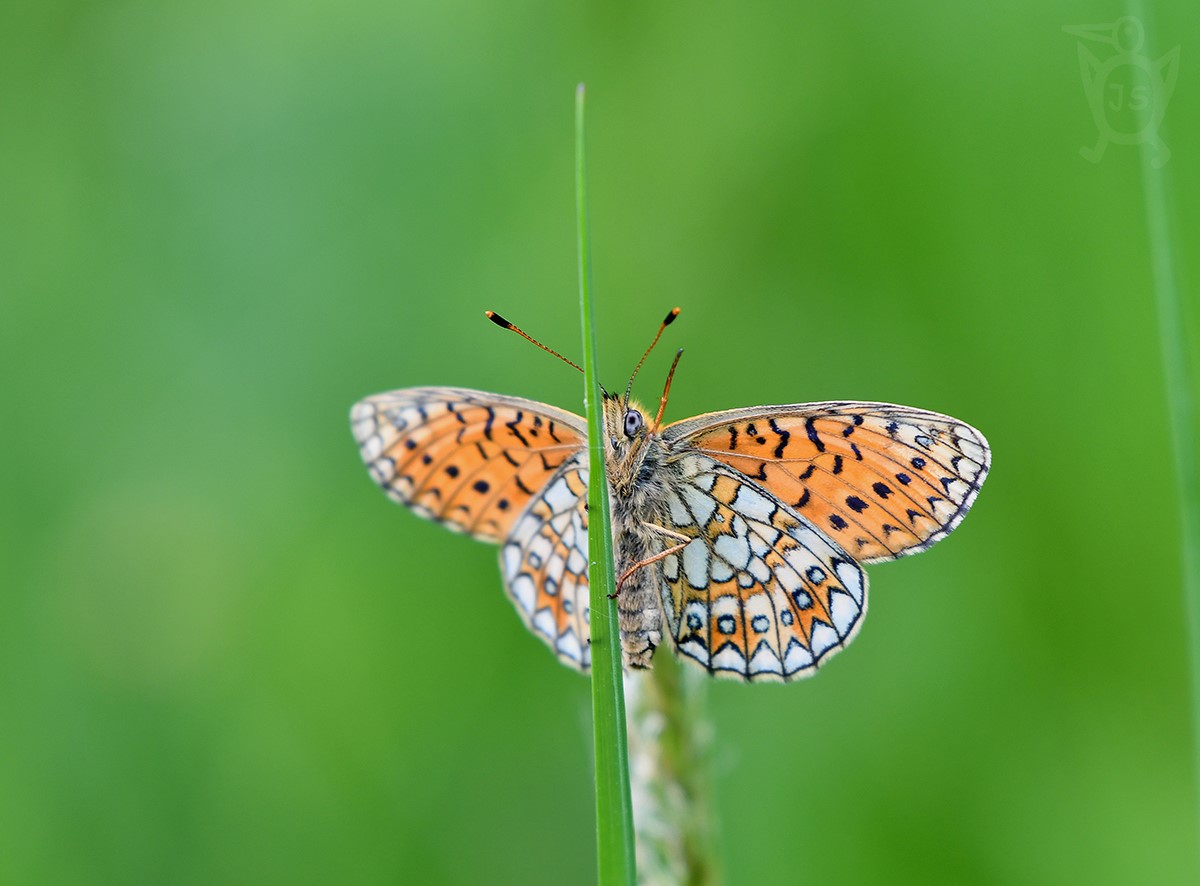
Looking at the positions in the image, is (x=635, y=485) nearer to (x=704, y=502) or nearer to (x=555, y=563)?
(x=704, y=502)

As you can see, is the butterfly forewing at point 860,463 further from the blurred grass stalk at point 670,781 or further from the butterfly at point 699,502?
the blurred grass stalk at point 670,781

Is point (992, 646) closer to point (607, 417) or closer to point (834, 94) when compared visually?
point (607, 417)

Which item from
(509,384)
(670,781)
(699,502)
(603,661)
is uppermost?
(509,384)

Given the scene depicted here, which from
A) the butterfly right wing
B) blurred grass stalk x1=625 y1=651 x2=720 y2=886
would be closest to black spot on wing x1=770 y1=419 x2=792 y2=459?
the butterfly right wing

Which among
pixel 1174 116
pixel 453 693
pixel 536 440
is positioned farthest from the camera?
pixel 453 693

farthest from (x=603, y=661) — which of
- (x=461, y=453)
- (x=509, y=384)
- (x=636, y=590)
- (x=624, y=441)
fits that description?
(x=509, y=384)

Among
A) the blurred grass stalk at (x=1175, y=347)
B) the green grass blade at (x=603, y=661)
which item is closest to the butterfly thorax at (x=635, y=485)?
the green grass blade at (x=603, y=661)

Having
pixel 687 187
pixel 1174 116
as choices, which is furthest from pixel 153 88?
pixel 1174 116
